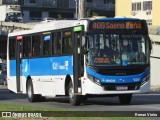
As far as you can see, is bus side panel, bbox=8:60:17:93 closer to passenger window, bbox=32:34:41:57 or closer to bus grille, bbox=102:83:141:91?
passenger window, bbox=32:34:41:57

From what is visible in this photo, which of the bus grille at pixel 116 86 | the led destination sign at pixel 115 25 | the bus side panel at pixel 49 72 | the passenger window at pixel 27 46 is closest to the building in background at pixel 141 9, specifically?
the passenger window at pixel 27 46

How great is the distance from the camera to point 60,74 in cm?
2491

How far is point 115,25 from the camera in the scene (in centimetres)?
2331

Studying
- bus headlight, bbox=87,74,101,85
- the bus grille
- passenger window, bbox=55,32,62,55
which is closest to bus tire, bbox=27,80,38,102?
passenger window, bbox=55,32,62,55

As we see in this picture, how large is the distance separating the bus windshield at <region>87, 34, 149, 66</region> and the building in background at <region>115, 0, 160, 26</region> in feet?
219

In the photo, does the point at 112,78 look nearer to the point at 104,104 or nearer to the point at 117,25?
the point at 117,25

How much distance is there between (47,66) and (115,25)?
4.18m

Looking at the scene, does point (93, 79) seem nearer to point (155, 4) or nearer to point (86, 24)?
point (86, 24)

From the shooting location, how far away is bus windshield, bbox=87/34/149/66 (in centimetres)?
2277

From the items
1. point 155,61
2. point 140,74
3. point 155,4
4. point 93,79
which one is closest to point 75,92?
point 93,79

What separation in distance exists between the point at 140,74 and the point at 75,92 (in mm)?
2482

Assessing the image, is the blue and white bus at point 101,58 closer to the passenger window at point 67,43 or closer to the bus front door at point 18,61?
the passenger window at point 67,43

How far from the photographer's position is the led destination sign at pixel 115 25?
2312 centimetres

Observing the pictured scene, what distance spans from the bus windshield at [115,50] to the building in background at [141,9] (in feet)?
219
